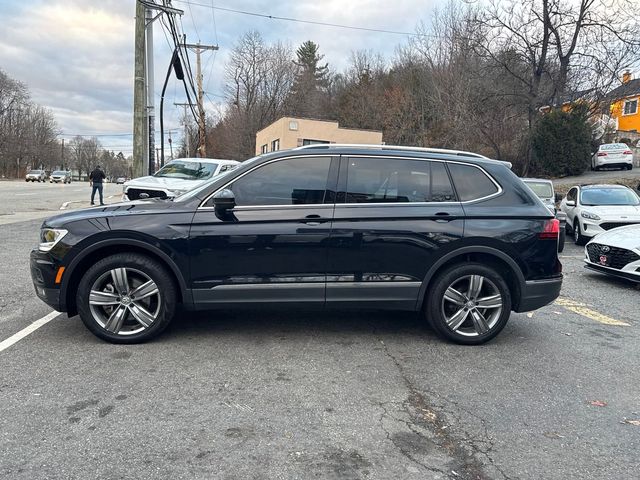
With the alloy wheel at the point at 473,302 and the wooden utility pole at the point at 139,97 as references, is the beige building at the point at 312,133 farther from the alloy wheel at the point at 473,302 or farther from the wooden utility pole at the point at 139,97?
the alloy wheel at the point at 473,302

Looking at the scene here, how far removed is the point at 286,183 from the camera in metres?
4.39

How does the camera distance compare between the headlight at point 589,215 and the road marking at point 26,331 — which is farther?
the headlight at point 589,215

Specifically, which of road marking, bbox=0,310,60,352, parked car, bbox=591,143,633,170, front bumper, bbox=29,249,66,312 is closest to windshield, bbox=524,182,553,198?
road marking, bbox=0,310,60,352

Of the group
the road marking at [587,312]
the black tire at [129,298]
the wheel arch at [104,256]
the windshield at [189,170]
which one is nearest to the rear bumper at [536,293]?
the road marking at [587,312]

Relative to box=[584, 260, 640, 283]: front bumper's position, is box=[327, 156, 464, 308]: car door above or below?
above

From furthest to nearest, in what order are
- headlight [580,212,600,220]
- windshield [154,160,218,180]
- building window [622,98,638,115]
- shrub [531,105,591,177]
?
building window [622,98,638,115] < shrub [531,105,591,177] < windshield [154,160,218,180] < headlight [580,212,600,220]

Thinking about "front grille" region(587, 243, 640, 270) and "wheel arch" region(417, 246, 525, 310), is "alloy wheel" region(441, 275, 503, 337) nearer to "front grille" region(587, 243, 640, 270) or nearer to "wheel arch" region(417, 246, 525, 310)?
"wheel arch" region(417, 246, 525, 310)

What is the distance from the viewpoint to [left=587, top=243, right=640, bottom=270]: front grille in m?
7.22

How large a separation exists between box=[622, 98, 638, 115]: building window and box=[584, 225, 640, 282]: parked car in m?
46.4

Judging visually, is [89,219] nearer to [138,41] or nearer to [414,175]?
[414,175]

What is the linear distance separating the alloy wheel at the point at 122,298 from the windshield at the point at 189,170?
793 cm

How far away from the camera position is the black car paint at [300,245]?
13.8ft

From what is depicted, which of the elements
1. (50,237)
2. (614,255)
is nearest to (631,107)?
(614,255)

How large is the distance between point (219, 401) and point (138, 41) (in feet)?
43.1
